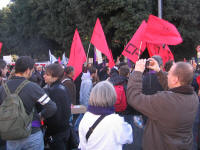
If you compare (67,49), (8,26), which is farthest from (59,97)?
(8,26)

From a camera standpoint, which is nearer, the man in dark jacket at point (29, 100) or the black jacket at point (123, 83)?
the man in dark jacket at point (29, 100)

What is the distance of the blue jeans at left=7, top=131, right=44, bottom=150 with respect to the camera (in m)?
2.34

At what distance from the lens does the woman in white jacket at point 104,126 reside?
6.64ft

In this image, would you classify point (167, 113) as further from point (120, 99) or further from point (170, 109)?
point (120, 99)

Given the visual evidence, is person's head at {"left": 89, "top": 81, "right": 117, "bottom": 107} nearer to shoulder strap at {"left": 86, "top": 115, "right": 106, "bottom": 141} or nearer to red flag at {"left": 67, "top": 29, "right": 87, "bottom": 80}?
shoulder strap at {"left": 86, "top": 115, "right": 106, "bottom": 141}

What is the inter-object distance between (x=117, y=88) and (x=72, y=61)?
1.90 meters

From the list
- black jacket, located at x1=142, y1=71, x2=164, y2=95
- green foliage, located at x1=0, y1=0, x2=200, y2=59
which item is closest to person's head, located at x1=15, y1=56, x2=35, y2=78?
black jacket, located at x1=142, y1=71, x2=164, y2=95

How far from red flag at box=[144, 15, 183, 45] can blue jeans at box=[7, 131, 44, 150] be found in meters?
2.54

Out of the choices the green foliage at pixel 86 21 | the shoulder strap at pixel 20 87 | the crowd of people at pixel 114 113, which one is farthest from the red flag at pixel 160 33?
the green foliage at pixel 86 21

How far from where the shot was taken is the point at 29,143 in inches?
94.8

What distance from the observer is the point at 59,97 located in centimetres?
306

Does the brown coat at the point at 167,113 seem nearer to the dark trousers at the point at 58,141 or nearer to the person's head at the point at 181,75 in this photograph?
the person's head at the point at 181,75

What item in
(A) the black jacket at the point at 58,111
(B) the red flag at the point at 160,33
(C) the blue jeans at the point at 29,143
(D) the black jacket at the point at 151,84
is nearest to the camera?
(C) the blue jeans at the point at 29,143

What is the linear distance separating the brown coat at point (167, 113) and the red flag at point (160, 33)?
2142 mm
